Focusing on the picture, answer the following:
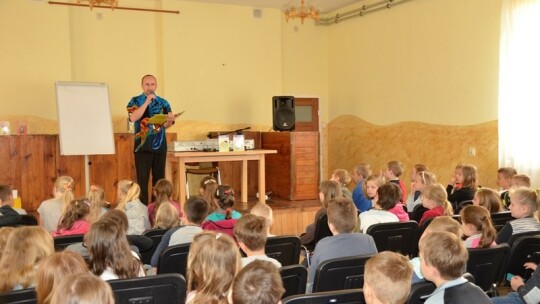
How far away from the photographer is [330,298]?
222 centimetres

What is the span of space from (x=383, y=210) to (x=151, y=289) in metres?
2.39

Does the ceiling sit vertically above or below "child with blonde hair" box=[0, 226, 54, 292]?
above

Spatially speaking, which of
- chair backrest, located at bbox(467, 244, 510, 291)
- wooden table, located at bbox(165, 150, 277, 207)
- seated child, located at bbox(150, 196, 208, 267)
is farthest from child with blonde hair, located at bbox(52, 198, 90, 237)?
wooden table, located at bbox(165, 150, 277, 207)

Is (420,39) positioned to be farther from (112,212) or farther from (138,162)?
(112,212)

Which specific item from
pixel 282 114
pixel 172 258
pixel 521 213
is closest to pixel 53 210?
pixel 172 258

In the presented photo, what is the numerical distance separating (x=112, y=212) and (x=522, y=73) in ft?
19.5

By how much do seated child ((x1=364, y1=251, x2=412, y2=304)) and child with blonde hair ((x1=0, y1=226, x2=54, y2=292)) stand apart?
149 cm

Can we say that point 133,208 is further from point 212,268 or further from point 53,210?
point 212,268

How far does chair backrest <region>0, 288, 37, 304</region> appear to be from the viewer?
222cm

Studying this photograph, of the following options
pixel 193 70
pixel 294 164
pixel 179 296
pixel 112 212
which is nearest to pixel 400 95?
pixel 294 164

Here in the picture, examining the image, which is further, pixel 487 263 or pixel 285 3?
pixel 285 3

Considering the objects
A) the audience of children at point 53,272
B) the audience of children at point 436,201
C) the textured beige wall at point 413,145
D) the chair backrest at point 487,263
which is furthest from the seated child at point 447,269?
the textured beige wall at point 413,145

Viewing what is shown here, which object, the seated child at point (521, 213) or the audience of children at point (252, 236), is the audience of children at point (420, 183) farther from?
the audience of children at point (252, 236)

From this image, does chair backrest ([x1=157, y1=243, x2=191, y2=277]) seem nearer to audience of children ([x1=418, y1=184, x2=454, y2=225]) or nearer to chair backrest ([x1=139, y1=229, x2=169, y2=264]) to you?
chair backrest ([x1=139, y1=229, x2=169, y2=264])
